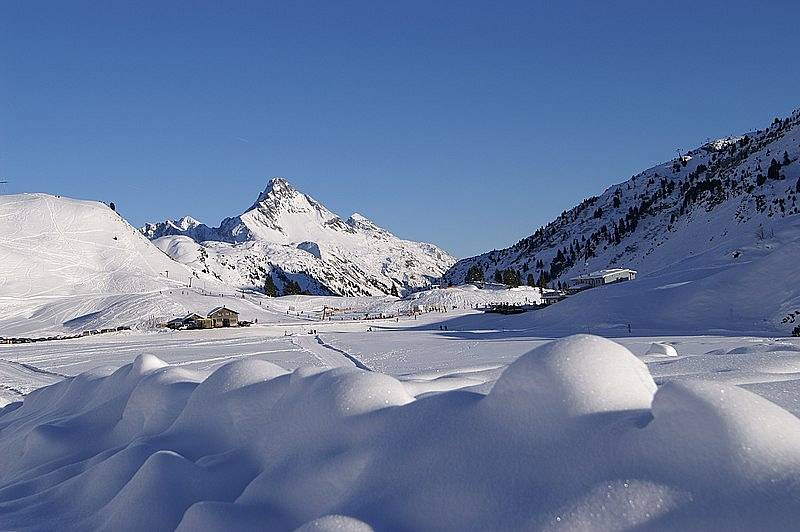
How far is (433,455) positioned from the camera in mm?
3994

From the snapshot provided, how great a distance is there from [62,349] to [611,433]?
120ft

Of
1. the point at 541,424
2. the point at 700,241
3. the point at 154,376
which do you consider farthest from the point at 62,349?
the point at 700,241

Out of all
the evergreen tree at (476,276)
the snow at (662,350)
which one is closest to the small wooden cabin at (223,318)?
the snow at (662,350)

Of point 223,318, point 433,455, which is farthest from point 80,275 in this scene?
point 433,455

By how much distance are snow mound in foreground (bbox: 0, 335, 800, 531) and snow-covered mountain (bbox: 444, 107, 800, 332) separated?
2719 centimetres

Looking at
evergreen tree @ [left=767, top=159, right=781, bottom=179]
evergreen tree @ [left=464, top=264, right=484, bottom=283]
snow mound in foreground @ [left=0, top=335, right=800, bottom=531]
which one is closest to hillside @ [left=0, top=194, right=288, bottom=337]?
evergreen tree @ [left=464, top=264, right=484, bottom=283]

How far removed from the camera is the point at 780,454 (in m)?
3.12

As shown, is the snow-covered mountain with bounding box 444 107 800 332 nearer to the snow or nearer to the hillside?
the snow

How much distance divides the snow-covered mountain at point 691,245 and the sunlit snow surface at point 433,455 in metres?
27.2

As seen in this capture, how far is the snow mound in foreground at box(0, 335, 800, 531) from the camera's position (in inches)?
124

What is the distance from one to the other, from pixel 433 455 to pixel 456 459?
0.51 ft

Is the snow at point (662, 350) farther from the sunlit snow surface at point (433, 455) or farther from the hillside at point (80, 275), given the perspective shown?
the hillside at point (80, 275)

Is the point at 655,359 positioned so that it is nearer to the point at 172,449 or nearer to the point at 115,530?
the point at 172,449

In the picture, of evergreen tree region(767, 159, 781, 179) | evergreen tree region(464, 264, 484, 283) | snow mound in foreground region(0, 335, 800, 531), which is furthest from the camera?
evergreen tree region(464, 264, 484, 283)
